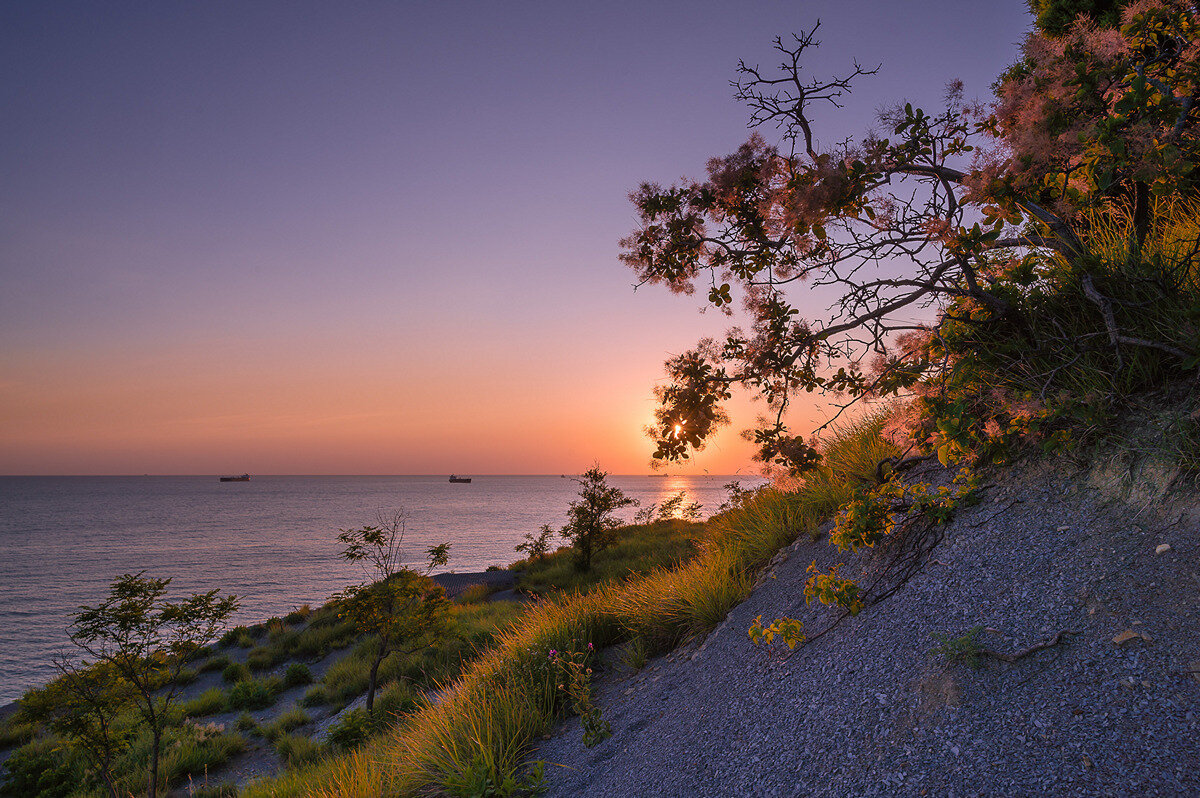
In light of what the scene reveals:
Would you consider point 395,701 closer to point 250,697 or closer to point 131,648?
point 131,648

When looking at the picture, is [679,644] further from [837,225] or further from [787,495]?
[837,225]

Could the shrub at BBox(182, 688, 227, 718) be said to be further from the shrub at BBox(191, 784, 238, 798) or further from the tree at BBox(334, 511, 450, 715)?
the tree at BBox(334, 511, 450, 715)

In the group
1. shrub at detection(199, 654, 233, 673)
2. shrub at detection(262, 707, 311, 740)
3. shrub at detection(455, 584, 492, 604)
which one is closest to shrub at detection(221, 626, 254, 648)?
shrub at detection(199, 654, 233, 673)

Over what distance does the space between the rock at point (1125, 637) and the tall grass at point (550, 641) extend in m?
2.74

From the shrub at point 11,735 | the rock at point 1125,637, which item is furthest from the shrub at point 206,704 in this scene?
the rock at point 1125,637

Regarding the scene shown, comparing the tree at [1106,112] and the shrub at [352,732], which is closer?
the tree at [1106,112]

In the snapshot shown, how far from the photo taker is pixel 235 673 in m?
15.0

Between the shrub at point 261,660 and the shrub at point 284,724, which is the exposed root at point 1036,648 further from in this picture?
the shrub at point 261,660

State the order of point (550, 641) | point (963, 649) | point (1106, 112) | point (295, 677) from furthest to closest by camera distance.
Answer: point (295, 677)
point (550, 641)
point (1106, 112)
point (963, 649)

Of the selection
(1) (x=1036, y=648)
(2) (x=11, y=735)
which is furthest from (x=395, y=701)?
(1) (x=1036, y=648)

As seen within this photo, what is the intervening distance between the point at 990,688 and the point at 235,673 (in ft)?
61.7

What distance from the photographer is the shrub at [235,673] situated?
14781 millimetres

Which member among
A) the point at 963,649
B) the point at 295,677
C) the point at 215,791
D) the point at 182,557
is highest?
the point at 963,649

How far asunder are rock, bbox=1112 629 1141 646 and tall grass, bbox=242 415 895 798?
2.74 meters
